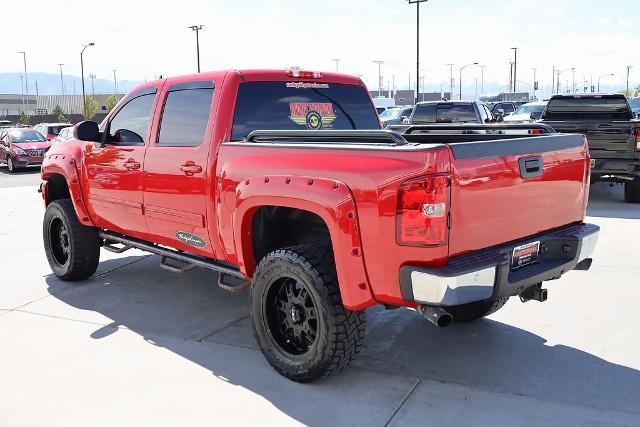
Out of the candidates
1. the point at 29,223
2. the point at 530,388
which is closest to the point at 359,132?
the point at 530,388

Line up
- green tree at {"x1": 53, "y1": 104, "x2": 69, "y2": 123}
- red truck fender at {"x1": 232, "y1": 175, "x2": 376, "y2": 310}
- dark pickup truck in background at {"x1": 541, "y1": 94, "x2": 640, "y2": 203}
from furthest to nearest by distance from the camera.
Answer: green tree at {"x1": 53, "y1": 104, "x2": 69, "y2": 123}, dark pickup truck in background at {"x1": 541, "y1": 94, "x2": 640, "y2": 203}, red truck fender at {"x1": 232, "y1": 175, "x2": 376, "y2": 310}

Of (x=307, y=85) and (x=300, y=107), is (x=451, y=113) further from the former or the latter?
(x=300, y=107)

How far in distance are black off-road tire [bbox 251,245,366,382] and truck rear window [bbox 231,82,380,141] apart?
1.14m

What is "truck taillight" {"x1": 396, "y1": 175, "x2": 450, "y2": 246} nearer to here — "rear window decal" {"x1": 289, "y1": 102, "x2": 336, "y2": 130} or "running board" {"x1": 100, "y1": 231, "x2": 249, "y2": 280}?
"running board" {"x1": 100, "y1": 231, "x2": 249, "y2": 280}

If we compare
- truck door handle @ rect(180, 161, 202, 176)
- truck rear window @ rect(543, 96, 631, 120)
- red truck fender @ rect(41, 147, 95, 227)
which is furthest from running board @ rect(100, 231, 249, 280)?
truck rear window @ rect(543, 96, 631, 120)

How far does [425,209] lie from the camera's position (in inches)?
121

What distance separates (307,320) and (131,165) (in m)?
2.30

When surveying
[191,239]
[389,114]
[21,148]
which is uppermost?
[389,114]

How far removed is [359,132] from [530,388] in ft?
5.94

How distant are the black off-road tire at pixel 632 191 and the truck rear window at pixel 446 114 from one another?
5.37 meters

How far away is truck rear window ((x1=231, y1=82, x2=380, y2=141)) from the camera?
180 inches

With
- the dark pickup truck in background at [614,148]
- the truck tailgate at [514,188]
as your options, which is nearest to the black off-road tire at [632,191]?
the dark pickup truck in background at [614,148]

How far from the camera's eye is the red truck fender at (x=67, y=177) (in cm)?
596

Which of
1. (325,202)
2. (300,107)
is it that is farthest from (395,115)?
(325,202)
